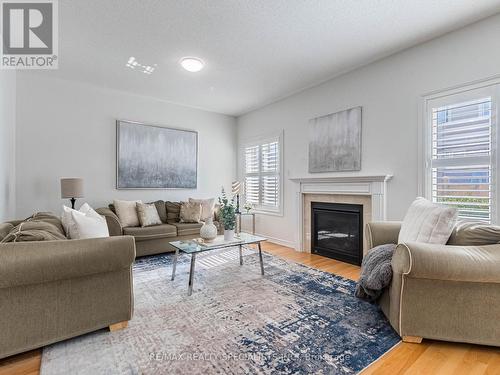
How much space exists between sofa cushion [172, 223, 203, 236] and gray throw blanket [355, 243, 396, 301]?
271 cm

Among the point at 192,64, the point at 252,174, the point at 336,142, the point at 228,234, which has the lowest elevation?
the point at 228,234

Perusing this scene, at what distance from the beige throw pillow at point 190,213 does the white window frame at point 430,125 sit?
3242 mm

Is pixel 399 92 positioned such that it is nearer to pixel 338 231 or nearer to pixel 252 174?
pixel 338 231

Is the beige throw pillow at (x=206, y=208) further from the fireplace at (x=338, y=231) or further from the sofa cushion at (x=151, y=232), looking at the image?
the fireplace at (x=338, y=231)

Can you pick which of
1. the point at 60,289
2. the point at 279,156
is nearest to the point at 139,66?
the point at 279,156

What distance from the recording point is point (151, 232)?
12.6 ft

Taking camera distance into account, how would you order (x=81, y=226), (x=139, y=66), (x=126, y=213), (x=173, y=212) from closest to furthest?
(x=81, y=226) < (x=139, y=66) < (x=126, y=213) < (x=173, y=212)

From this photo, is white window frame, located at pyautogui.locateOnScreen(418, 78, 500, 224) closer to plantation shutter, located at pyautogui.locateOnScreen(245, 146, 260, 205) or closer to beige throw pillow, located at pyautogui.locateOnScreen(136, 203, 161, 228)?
plantation shutter, located at pyautogui.locateOnScreen(245, 146, 260, 205)

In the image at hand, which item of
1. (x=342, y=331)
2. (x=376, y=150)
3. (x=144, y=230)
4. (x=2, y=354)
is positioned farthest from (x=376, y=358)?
(x=144, y=230)

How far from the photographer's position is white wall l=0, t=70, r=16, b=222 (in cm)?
284

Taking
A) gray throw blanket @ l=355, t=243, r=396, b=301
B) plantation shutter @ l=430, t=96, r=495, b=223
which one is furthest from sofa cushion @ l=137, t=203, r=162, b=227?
plantation shutter @ l=430, t=96, r=495, b=223

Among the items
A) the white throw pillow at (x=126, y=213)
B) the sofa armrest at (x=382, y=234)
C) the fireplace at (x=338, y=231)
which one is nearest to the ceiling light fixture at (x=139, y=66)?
the white throw pillow at (x=126, y=213)

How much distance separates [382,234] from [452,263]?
0.96m

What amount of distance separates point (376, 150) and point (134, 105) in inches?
158
